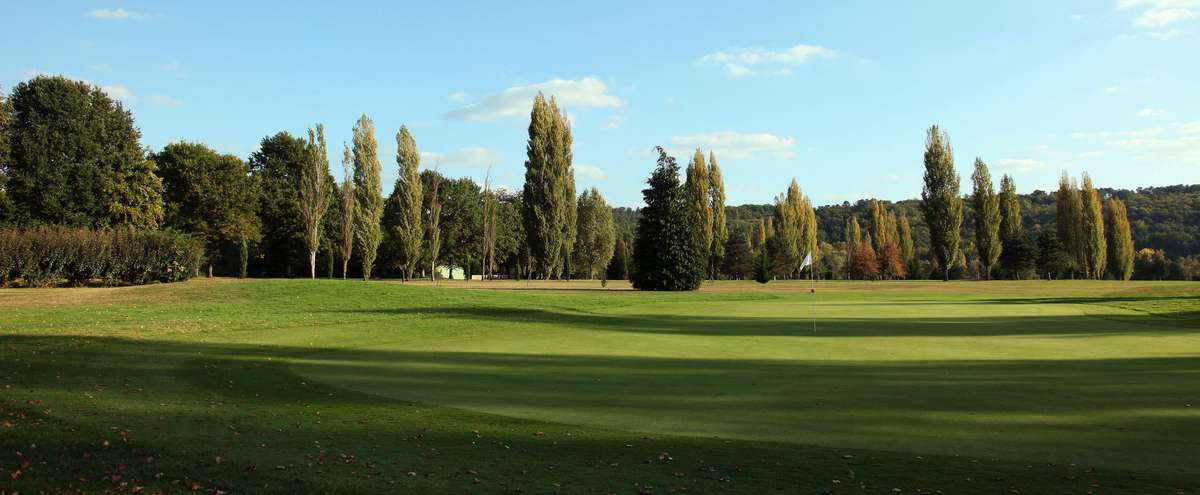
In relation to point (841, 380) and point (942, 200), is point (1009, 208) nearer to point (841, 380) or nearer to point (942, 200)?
point (942, 200)

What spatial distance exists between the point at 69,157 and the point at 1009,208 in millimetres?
89130

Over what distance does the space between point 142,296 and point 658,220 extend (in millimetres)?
32261

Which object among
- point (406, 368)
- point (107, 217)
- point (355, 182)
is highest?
point (355, 182)

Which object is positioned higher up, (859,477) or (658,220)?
(658,220)

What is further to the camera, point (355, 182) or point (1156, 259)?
point (1156, 259)

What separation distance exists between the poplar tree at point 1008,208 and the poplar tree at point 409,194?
65.2 m

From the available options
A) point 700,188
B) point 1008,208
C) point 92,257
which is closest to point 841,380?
point 92,257

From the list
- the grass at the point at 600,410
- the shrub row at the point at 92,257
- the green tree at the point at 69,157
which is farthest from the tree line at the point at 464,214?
the grass at the point at 600,410

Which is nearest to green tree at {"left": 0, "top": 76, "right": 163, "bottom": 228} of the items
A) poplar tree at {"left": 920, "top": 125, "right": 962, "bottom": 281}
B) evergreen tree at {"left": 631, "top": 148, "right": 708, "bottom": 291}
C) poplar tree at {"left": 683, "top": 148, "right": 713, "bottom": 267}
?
evergreen tree at {"left": 631, "top": 148, "right": 708, "bottom": 291}

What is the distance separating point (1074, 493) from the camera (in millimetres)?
5746

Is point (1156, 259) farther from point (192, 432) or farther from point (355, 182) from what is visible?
point (192, 432)

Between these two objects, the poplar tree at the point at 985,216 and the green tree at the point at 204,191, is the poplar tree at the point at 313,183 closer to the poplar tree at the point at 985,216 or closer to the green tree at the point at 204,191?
the green tree at the point at 204,191

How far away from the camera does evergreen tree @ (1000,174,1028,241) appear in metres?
83.8

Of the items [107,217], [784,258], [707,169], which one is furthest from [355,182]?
[784,258]
